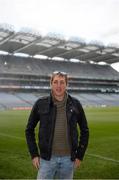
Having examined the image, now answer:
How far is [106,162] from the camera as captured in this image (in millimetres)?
12344

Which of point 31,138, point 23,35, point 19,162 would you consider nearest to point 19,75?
point 23,35

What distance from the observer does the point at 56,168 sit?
529cm

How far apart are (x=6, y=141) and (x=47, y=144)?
→ 1388 cm

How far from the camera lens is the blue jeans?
17.2 feet

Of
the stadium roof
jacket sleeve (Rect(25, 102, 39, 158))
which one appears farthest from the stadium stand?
jacket sleeve (Rect(25, 102, 39, 158))

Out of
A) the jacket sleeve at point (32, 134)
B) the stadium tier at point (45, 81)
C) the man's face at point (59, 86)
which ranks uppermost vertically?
the man's face at point (59, 86)

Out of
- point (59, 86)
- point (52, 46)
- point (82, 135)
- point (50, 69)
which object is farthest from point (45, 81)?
point (59, 86)

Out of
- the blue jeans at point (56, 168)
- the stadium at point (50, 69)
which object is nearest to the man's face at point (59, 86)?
the blue jeans at point (56, 168)

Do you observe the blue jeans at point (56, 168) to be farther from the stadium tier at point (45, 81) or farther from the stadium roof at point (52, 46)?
the stadium tier at point (45, 81)

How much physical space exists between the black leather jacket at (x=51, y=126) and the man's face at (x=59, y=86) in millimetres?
137

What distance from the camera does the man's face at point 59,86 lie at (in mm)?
5332

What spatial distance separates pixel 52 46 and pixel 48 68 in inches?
Result: 584

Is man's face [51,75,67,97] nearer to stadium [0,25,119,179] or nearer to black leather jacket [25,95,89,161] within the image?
black leather jacket [25,95,89,161]

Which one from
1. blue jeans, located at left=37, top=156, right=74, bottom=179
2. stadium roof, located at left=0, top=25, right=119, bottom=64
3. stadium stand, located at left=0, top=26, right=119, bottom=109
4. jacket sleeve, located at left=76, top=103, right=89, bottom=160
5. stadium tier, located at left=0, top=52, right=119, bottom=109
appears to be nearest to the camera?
blue jeans, located at left=37, top=156, right=74, bottom=179
